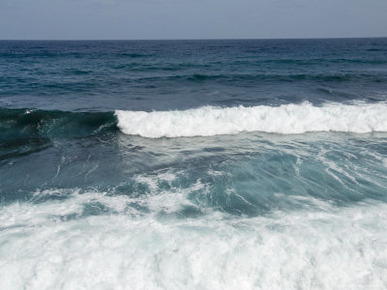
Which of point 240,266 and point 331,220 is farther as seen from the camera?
point 331,220

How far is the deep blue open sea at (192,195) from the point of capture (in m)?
5.31

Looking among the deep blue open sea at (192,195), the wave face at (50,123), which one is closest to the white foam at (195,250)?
the deep blue open sea at (192,195)

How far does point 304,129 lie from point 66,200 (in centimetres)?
1065

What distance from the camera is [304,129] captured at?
46.0ft

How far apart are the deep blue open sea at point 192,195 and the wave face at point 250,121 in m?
0.07

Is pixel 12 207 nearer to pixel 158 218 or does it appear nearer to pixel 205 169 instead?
pixel 158 218

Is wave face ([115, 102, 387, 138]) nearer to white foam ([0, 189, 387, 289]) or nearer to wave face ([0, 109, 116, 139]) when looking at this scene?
wave face ([0, 109, 116, 139])

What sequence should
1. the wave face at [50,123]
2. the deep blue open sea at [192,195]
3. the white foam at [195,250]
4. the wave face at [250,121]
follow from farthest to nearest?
the wave face at [250,121] < the wave face at [50,123] < the deep blue open sea at [192,195] < the white foam at [195,250]

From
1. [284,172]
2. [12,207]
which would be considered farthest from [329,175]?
[12,207]

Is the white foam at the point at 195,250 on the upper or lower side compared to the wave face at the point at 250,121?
lower

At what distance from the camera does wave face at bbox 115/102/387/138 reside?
13.9 meters

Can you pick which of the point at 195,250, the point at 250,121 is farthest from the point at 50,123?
the point at 195,250

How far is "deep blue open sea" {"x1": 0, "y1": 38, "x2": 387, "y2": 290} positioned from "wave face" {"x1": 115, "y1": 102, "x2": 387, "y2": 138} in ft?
0.22

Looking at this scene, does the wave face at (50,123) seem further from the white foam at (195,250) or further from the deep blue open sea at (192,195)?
the white foam at (195,250)
